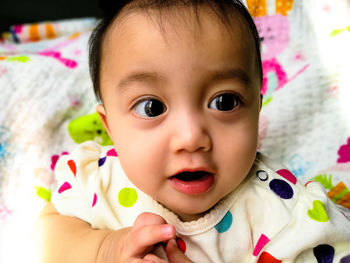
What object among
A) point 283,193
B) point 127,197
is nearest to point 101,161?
point 127,197

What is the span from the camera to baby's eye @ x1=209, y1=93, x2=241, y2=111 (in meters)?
0.58

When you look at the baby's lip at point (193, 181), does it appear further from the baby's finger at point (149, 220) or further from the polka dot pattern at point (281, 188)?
the polka dot pattern at point (281, 188)

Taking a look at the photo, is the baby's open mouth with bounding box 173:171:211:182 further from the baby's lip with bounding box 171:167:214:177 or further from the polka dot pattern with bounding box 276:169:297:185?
the polka dot pattern with bounding box 276:169:297:185

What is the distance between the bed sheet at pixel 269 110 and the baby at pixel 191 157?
8.6 inches

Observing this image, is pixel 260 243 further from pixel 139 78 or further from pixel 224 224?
pixel 139 78

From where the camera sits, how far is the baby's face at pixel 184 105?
0.55 meters

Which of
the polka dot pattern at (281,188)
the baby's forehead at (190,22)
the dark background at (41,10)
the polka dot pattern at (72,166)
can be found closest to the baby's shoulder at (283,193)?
the polka dot pattern at (281,188)

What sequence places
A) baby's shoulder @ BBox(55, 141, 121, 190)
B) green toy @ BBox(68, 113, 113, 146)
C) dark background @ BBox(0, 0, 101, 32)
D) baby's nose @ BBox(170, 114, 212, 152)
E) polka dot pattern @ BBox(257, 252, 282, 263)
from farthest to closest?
1. dark background @ BBox(0, 0, 101, 32)
2. green toy @ BBox(68, 113, 113, 146)
3. baby's shoulder @ BBox(55, 141, 121, 190)
4. polka dot pattern @ BBox(257, 252, 282, 263)
5. baby's nose @ BBox(170, 114, 212, 152)

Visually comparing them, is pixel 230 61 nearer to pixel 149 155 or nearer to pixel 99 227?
pixel 149 155

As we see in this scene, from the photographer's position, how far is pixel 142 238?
0.55 metres

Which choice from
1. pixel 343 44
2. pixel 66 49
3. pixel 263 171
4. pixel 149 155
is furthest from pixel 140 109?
pixel 66 49

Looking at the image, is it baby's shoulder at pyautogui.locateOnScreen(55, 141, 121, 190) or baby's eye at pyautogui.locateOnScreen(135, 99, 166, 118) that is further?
baby's shoulder at pyautogui.locateOnScreen(55, 141, 121, 190)

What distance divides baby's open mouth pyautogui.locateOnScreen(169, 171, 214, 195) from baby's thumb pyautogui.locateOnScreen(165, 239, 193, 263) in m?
0.08

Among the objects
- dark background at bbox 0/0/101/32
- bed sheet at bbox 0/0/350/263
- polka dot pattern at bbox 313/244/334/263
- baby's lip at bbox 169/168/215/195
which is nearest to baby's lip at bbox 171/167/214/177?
baby's lip at bbox 169/168/215/195
